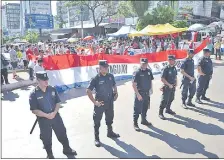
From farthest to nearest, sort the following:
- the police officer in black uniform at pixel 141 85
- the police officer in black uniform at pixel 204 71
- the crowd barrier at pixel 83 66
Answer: the crowd barrier at pixel 83 66 < the police officer in black uniform at pixel 204 71 < the police officer in black uniform at pixel 141 85

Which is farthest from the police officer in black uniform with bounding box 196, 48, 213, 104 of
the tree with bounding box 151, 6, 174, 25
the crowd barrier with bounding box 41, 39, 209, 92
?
the tree with bounding box 151, 6, 174, 25

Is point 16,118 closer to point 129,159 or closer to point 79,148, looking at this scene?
point 79,148

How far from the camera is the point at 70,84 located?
37.0 feet

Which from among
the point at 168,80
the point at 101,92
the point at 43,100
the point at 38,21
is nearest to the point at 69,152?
the point at 43,100

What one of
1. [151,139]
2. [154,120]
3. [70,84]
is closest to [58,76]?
[70,84]

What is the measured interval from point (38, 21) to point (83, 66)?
1157 inches

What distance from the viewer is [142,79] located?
6559 mm

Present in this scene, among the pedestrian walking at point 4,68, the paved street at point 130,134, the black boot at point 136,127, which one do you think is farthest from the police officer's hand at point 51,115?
the pedestrian walking at point 4,68

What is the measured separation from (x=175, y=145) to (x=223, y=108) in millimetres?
3122

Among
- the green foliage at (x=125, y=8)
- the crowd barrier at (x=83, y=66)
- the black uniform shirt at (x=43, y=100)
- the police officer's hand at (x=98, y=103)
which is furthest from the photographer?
the green foliage at (x=125, y=8)

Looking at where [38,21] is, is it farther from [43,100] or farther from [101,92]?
[43,100]

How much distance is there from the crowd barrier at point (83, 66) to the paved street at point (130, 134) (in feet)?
5.84

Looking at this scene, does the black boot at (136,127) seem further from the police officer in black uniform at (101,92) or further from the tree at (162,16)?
the tree at (162,16)

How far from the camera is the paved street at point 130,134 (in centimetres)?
555
